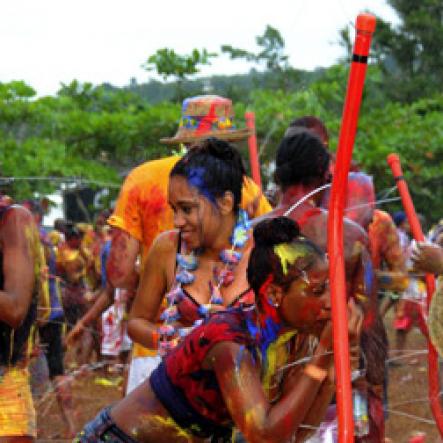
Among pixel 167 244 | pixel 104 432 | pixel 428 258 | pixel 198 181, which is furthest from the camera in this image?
pixel 167 244

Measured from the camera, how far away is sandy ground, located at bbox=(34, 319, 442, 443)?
7816 millimetres

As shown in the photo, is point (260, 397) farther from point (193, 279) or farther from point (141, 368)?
point (141, 368)

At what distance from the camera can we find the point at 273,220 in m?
3.21

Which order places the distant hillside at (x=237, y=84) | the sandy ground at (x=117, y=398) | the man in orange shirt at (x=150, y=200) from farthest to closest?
the distant hillside at (x=237, y=84) → the sandy ground at (x=117, y=398) → the man in orange shirt at (x=150, y=200)

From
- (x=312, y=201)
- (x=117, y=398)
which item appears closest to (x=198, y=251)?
(x=312, y=201)

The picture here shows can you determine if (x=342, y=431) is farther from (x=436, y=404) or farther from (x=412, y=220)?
(x=412, y=220)

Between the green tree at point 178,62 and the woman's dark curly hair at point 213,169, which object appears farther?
the green tree at point 178,62

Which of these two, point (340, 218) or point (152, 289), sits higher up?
point (340, 218)

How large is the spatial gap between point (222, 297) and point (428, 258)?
71 cm

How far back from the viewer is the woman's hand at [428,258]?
3672 mm

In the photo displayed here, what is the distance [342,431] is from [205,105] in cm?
264

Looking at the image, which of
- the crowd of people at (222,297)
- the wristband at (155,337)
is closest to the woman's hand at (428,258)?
the crowd of people at (222,297)

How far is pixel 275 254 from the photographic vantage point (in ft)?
10.2

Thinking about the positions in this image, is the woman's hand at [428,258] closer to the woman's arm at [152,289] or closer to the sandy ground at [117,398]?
the woman's arm at [152,289]
